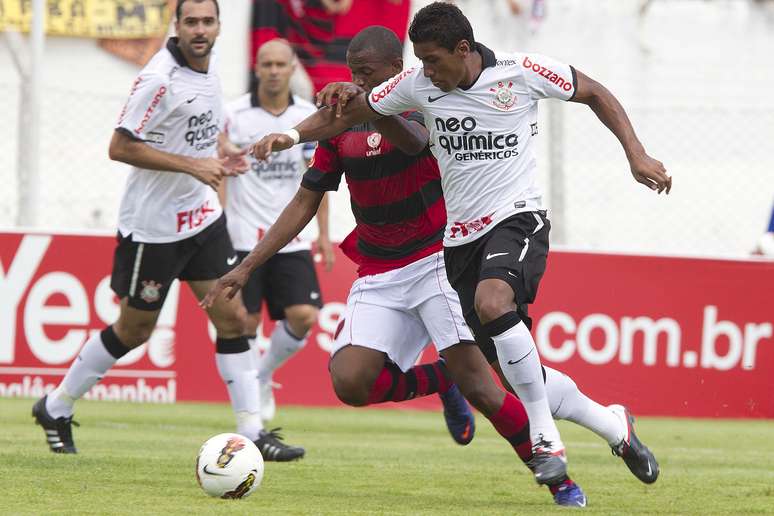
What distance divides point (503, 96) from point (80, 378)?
3238 mm

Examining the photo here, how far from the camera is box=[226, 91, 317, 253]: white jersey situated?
10891 mm

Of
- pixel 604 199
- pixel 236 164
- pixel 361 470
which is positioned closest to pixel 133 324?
pixel 236 164

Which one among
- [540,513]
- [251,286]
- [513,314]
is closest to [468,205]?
[513,314]

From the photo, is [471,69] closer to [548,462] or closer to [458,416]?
[548,462]

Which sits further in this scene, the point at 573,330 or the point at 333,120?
the point at 573,330

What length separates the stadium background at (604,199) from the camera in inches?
490

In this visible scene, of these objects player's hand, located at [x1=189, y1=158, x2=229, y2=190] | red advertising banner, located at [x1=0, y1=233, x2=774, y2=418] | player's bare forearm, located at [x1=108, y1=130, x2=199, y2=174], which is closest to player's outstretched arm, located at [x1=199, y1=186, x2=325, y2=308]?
player's hand, located at [x1=189, y1=158, x2=229, y2=190]

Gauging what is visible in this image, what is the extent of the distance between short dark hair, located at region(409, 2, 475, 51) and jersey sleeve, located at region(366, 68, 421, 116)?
0.68 ft

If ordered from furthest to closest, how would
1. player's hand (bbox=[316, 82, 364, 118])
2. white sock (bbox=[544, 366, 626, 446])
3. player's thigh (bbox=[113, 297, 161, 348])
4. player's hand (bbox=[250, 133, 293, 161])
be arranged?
player's thigh (bbox=[113, 297, 161, 348]) → white sock (bbox=[544, 366, 626, 446]) → player's hand (bbox=[316, 82, 364, 118]) → player's hand (bbox=[250, 133, 293, 161])

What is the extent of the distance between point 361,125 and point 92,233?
5776 millimetres

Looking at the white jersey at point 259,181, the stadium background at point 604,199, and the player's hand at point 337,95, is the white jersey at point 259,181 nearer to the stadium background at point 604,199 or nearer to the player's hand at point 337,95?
the stadium background at point 604,199

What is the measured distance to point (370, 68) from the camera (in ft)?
23.2

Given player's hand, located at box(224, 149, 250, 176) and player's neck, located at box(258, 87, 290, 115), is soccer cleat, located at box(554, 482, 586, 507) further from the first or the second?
player's neck, located at box(258, 87, 290, 115)

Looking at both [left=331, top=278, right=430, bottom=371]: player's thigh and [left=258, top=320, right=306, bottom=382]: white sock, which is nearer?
[left=331, top=278, right=430, bottom=371]: player's thigh
